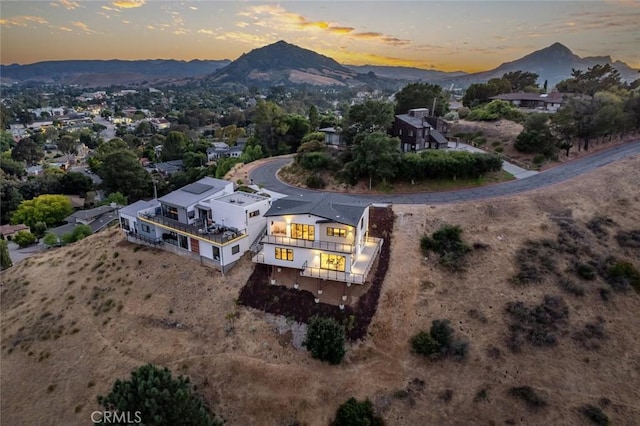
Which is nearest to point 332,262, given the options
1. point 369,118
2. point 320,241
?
point 320,241

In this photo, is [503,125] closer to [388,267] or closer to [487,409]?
[388,267]

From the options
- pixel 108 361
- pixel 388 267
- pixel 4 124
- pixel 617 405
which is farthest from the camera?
pixel 4 124

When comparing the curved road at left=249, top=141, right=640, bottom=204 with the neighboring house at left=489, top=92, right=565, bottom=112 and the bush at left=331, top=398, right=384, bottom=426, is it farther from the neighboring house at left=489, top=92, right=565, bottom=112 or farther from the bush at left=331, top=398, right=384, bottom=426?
the neighboring house at left=489, top=92, right=565, bottom=112

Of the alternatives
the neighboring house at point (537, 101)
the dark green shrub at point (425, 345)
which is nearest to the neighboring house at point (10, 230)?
the dark green shrub at point (425, 345)

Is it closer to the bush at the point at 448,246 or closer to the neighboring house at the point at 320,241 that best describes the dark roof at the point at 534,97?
the bush at the point at 448,246

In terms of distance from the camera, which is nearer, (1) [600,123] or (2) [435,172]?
(2) [435,172]

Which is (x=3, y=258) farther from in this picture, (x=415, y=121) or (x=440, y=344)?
(x=415, y=121)

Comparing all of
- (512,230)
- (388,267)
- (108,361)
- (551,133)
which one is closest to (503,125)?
(551,133)
